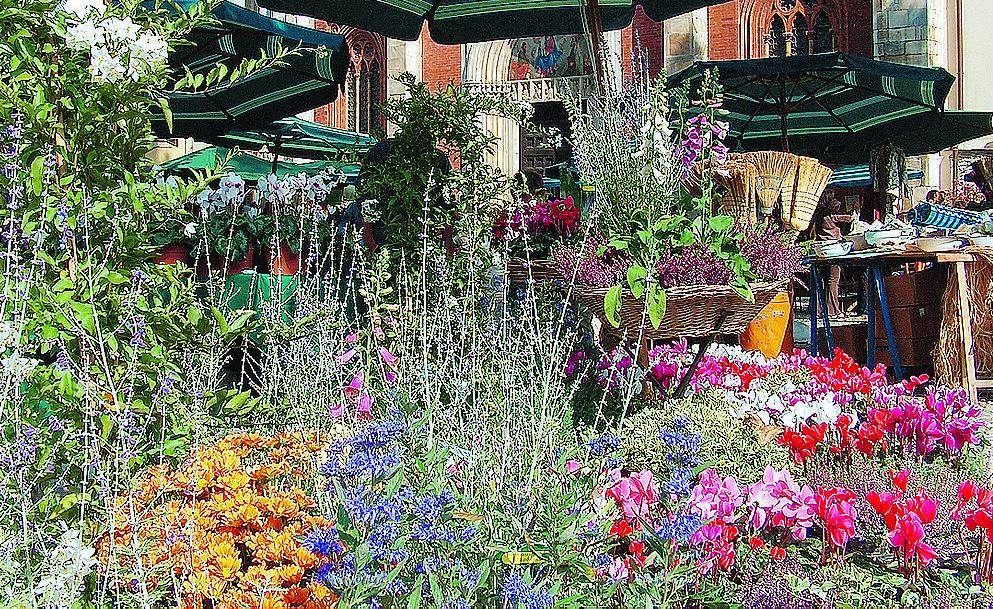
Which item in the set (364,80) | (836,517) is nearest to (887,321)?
(836,517)

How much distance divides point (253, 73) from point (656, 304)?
4.86 metres

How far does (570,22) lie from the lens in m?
5.41

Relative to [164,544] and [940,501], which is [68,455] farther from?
[940,501]

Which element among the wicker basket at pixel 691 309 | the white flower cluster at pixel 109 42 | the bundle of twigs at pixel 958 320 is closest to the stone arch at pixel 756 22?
the bundle of twigs at pixel 958 320

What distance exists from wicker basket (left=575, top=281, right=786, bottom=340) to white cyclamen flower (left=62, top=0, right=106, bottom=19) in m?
1.65

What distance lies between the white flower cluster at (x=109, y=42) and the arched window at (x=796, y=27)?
18231mm

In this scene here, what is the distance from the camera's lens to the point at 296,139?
1222 centimetres

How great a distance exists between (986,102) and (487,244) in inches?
554

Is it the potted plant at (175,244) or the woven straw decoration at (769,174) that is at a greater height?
the woven straw decoration at (769,174)

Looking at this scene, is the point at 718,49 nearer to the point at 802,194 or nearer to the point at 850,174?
the point at 850,174

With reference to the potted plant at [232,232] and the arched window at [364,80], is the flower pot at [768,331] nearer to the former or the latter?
the potted plant at [232,232]

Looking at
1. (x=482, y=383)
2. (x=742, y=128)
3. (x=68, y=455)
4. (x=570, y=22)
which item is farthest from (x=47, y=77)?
(x=742, y=128)

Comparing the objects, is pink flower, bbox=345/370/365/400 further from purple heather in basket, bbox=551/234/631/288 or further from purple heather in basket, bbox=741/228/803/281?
purple heather in basket, bbox=741/228/803/281

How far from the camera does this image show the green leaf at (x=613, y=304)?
3.26m
